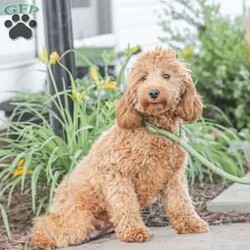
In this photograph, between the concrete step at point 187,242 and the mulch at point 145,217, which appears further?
the mulch at point 145,217

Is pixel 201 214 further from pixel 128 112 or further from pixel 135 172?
pixel 128 112

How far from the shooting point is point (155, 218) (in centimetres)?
519

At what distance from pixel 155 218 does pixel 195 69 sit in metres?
3.10

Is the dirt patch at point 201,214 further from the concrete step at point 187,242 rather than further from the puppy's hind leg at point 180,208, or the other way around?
the puppy's hind leg at point 180,208

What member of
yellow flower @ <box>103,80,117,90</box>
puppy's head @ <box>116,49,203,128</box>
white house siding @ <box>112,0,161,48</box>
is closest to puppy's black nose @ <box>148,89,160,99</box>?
puppy's head @ <box>116,49,203,128</box>

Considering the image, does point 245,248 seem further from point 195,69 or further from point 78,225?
point 195,69

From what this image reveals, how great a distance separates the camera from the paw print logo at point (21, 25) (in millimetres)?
5246

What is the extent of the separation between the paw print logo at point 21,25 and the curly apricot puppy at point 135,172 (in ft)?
3.39

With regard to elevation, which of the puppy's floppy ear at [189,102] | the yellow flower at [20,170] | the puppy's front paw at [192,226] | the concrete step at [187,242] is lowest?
the concrete step at [187,242]

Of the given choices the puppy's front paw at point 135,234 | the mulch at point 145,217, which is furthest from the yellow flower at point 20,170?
the puppy's front paw at point 135,234

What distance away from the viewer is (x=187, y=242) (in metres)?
4.39

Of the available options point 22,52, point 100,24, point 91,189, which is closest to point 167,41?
point 100,24

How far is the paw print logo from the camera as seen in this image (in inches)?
207

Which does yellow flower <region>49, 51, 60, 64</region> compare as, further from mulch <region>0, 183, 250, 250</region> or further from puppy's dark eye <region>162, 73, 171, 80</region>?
puppy's dark eye <region>162, 73, 171, 80</region>
